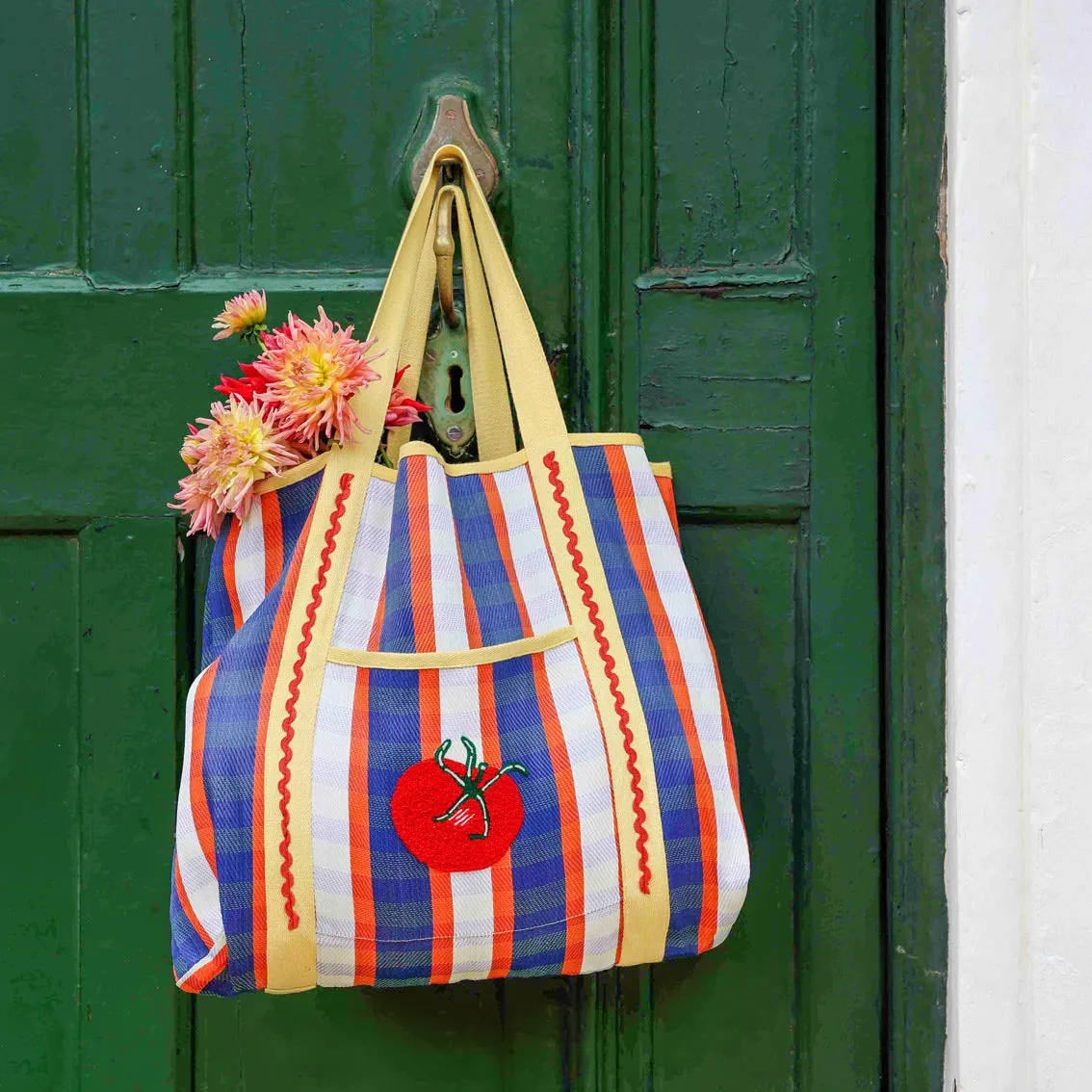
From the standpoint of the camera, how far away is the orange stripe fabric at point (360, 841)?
682 mm

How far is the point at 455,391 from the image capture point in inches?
33.2

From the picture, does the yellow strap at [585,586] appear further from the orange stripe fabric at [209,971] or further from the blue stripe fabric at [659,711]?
the orange stripe fabric at [209,971]

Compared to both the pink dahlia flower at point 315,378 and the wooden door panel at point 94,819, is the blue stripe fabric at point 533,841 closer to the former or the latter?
the pink dahlia flower at point 315,378

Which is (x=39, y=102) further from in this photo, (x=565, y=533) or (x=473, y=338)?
(x=565, y=533)

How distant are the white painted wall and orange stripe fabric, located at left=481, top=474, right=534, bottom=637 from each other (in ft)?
1.07

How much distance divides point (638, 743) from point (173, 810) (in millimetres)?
399

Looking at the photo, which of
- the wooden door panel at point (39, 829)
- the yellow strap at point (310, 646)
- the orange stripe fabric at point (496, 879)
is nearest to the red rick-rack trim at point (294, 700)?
the yellow strap at point (310, 646)

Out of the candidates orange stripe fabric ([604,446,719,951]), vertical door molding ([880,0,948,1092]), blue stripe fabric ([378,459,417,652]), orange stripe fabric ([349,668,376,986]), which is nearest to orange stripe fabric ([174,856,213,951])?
orange stripe fabric ([349,668,376,986])

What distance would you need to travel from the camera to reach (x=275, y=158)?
0.87m

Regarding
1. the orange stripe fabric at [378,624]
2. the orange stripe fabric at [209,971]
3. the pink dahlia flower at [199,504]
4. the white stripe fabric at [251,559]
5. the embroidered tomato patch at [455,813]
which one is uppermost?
the pink dahlia flower at [199,504]

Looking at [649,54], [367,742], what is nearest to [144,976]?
[367,742]

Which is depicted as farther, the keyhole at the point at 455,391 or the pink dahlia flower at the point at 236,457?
the keyhole at the point at 455,391

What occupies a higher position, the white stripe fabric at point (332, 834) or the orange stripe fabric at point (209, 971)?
the white stripe fabric at point (332, 834)

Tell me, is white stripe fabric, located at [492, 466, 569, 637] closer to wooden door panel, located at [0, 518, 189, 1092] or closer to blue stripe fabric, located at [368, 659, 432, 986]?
blue stripe fabric, located at [368, 659, 432, 986]
